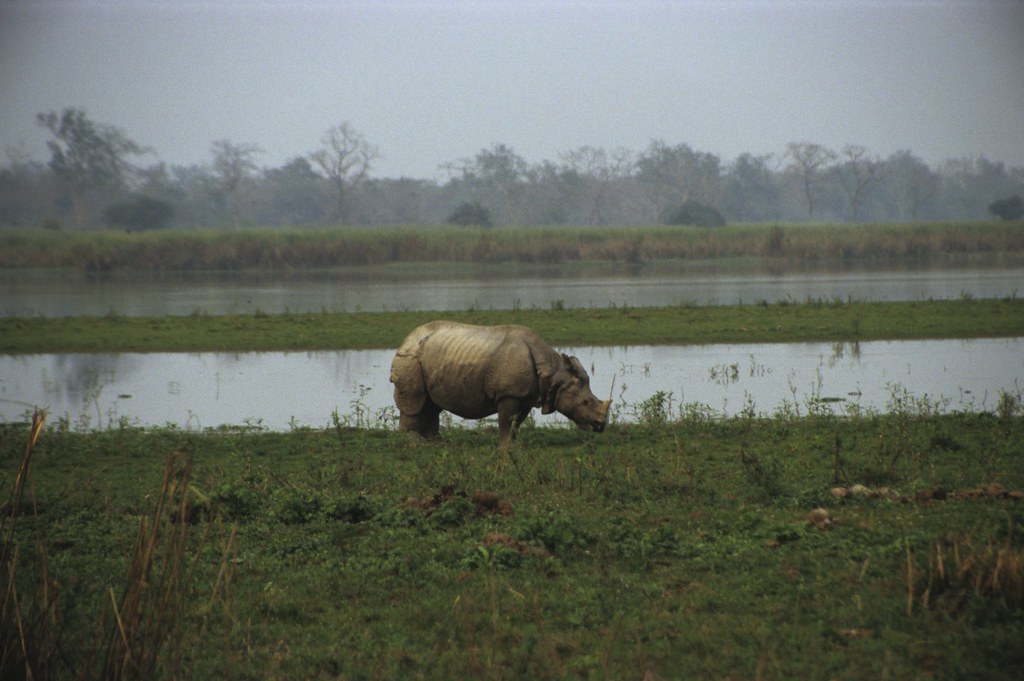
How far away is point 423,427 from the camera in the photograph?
1306 cm

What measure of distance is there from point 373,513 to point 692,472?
9.69 feet

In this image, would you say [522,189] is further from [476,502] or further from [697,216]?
[476,502]

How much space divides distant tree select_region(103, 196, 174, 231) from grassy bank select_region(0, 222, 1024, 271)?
718 inches

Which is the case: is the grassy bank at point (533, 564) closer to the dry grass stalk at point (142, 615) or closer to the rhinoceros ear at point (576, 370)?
the dry grass stalk at point (142, 615)

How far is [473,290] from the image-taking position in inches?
1713

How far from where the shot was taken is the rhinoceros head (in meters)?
12.5

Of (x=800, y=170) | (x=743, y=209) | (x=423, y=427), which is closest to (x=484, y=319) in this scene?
(x=423, y=427)

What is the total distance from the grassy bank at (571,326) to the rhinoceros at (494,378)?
10.7 meters

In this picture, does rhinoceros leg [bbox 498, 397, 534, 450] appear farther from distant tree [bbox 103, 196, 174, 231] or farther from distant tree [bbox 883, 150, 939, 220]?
distant tree [bbox 883, 150, 939, 220]

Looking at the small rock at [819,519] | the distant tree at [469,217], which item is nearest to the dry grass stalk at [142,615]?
the small rock at [819,519]

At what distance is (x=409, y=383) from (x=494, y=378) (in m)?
1.03

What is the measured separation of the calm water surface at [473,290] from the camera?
33.9m

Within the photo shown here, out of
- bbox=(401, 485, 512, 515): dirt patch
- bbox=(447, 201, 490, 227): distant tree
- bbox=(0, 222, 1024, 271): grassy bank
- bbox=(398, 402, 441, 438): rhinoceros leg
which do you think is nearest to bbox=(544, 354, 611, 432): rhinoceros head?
bbox=(398, 402, 441, 438): rhinoceros leg

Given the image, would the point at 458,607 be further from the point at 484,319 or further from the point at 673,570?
the point at 484,319
